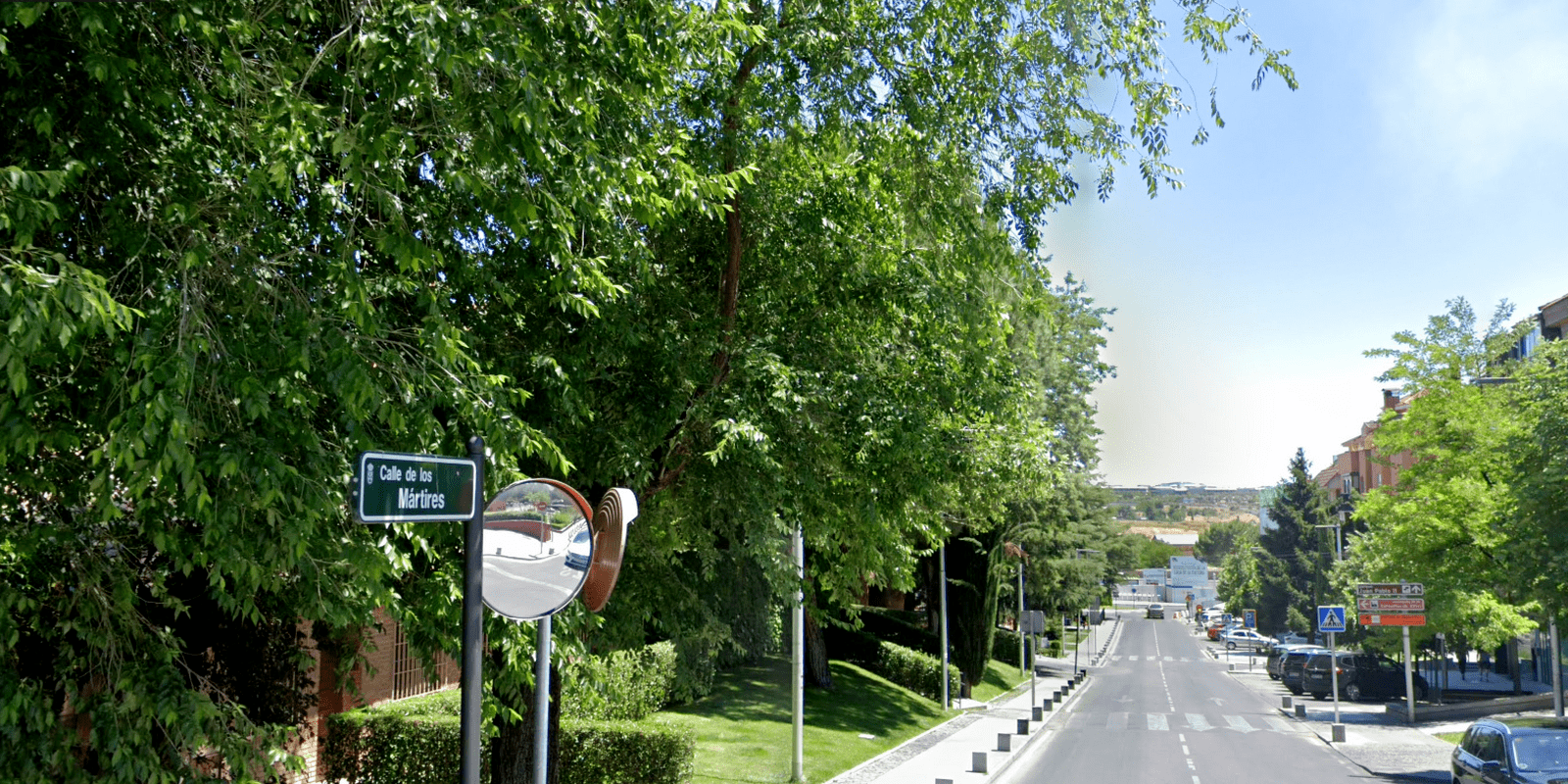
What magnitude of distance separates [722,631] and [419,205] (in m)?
13.0

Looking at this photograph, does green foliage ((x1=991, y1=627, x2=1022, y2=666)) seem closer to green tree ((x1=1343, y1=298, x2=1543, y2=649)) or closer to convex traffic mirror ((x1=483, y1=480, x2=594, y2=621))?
green tree ((x1=1343, y1=298, x2=1543, y2=649))

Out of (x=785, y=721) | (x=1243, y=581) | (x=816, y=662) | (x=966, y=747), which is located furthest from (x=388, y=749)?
(x=1243, y=581)

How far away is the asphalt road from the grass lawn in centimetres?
323

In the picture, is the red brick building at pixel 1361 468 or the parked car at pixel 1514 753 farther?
the red brick building at pixel 1361 468

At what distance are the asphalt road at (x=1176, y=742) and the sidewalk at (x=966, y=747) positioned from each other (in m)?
0.47

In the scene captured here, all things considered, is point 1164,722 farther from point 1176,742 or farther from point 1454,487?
point 1454,487

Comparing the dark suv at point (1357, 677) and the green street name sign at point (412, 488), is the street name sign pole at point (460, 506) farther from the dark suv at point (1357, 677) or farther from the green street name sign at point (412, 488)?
the dark suv at point (1357, 677)

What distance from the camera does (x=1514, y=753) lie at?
1417cm

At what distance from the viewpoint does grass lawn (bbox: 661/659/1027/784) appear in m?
19.4

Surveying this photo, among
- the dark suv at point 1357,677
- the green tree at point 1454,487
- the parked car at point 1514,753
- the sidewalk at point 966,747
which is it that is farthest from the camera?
the dark suv at point 1357,677

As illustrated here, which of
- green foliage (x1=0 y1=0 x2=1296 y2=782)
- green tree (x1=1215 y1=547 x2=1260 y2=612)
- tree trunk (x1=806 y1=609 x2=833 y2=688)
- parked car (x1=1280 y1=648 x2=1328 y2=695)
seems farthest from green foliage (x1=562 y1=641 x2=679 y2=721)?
green tree (x1=1215 y1=547 x2=1260 y2=612)

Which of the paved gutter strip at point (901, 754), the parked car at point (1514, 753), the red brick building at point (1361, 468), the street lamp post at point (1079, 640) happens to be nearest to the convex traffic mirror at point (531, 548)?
the parked car at point (1514, 753)

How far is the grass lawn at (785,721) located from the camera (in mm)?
19439

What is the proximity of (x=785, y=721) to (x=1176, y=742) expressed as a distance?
992 cm
